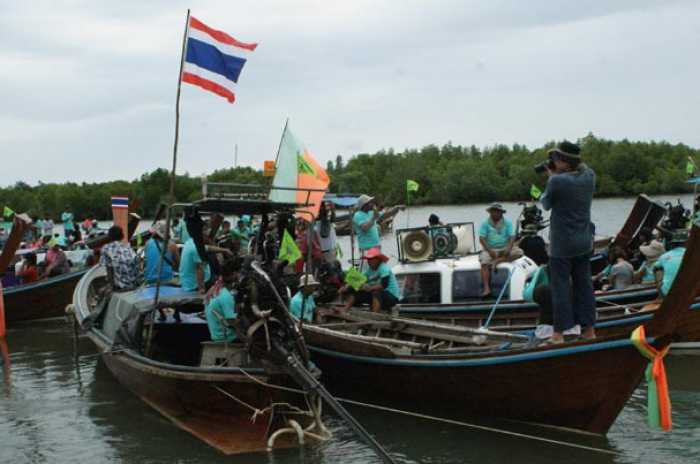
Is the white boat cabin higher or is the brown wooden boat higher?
the white boat cabin

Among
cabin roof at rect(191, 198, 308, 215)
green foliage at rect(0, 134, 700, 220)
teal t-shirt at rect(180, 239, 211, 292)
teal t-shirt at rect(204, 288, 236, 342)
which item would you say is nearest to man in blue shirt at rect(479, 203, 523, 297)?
cabin roof at rect(191, 198, 308, 215)

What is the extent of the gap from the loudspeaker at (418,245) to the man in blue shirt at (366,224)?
2.03ft

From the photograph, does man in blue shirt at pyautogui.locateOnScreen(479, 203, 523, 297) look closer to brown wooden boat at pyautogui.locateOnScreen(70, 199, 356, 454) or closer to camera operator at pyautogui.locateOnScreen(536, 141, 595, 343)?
brown wooden boat at pyautogui.locateOnScreen(70, 199, 356, 454)

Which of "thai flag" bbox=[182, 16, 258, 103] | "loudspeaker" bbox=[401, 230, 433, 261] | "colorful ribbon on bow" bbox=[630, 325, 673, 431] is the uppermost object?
"thai flag" bbox=[182, 16, 258, 103]

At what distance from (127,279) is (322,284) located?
3075 millimetres

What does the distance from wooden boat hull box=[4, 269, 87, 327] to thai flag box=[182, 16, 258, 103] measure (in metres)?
11.0

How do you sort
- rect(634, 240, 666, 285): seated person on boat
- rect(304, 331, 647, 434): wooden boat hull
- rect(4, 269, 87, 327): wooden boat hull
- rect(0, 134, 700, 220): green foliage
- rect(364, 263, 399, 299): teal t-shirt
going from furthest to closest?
rect(0, 134, 700, 220): green foliage, rect(4, 269, 87, 327): wooden boat hull, rect(634, 240, 666, 285): seated person on boat, rect(364, 263, 399, 299): teal t-shirt, rect(304, 331, 647, 434): wooden boat hull

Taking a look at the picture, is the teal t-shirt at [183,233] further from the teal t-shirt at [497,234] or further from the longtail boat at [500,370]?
the teal t-shirt at [497,234]

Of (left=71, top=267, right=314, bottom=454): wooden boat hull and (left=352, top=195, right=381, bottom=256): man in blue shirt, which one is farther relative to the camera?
(left=352, top=195, right=381, bottom=256): man in blue shirt

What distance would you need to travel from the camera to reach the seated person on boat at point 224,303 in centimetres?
912

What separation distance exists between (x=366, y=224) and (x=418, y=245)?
1.05m

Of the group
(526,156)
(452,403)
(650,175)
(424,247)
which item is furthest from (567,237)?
(526,156)

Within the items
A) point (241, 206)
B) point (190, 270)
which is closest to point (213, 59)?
point (241, 206)

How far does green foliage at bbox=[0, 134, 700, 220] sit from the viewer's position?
228 feet
